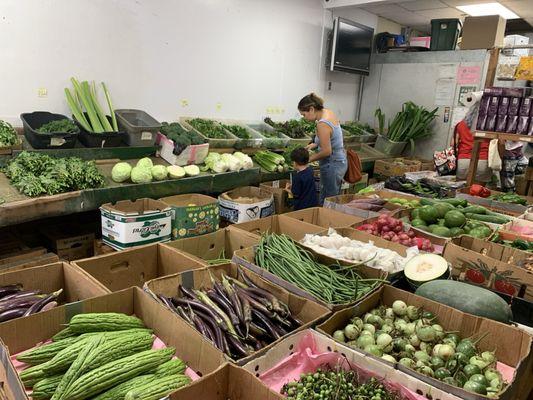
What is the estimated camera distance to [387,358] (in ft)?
5.21

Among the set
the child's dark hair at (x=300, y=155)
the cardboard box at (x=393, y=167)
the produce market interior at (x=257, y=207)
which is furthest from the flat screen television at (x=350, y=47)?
the child's dark hair at (x=300, y=155)

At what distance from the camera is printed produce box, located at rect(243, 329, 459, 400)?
1.45m

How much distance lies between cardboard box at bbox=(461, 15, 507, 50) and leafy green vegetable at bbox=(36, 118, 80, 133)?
20.7ft

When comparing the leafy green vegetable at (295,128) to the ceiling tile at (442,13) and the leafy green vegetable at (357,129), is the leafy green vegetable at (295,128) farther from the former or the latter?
the ceiling tile at (442,13)

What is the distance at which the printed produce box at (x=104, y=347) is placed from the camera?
4.38 ft

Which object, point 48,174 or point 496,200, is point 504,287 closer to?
point 496,200

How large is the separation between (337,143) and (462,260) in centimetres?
252

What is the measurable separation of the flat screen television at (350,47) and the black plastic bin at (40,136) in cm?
505

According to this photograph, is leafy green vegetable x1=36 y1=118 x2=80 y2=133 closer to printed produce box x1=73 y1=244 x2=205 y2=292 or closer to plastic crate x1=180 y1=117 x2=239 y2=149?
plastic crate x1=180 y1=117 x2=239 y2=149

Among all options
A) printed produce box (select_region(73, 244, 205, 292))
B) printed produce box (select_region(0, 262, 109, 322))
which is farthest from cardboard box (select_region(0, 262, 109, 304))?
printed produce box (select_region(73, 244, 205, 292))

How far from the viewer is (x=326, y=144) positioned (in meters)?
4.66

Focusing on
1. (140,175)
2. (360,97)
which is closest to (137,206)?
(140,175)

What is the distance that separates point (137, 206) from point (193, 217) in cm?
51

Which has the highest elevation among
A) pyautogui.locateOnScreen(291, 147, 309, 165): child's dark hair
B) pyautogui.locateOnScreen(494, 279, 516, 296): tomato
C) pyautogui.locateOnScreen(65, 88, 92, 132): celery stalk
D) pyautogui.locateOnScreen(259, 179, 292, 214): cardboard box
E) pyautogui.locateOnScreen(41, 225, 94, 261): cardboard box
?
pyautogui.locateOnScreen(65, 88, 92, 132): celery stalk
